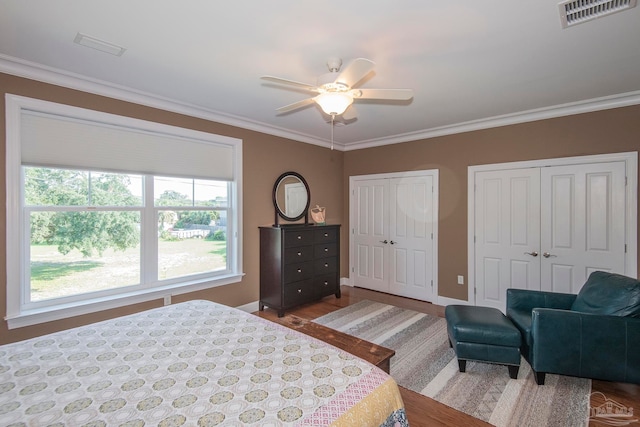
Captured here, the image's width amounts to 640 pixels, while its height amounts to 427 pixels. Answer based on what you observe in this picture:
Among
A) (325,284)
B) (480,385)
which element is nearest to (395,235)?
(325,284)

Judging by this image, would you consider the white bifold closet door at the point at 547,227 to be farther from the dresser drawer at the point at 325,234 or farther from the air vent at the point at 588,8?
the air vent at the point at 588,8

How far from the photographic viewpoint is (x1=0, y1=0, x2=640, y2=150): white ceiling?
5.90ft

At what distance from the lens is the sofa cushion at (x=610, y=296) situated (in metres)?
2.24

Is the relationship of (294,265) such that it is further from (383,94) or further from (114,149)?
(383,94)

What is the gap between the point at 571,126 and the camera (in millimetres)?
3494

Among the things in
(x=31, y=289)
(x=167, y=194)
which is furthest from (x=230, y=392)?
(x=167, y=194)

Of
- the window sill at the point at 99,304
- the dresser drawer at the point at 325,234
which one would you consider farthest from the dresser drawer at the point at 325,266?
the window sill at the point at 99,304

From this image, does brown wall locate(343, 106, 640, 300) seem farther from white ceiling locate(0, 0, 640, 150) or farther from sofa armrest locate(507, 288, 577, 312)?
sofa armrest locate(507, 288, 577, 312)

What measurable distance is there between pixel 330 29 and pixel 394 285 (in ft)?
13.2

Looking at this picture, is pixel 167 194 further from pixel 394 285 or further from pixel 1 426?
pixel 394 285

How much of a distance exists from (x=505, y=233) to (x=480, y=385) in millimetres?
2194

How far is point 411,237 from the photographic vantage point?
4801 millimetres

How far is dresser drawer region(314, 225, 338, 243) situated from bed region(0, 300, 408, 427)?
2.56 m

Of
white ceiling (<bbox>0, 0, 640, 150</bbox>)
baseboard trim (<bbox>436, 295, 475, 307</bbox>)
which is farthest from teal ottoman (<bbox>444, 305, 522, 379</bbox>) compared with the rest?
white ceiling (<bbox>0, 0, 640, 150</bbox>)
